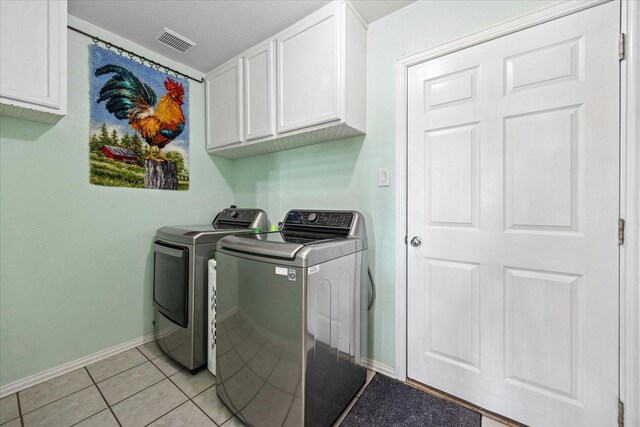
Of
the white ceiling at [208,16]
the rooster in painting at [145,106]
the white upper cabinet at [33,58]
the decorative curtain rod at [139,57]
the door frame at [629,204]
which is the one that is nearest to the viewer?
the door frame at [629,204]

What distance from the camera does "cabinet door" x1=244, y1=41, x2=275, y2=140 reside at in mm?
1931

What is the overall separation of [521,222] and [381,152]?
35.3 inches

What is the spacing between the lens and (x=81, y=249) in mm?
1836

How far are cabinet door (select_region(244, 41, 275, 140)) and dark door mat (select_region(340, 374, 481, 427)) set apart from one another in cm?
188

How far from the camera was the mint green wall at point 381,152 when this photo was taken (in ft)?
4.96

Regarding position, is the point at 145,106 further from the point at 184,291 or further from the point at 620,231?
the point at 620,231

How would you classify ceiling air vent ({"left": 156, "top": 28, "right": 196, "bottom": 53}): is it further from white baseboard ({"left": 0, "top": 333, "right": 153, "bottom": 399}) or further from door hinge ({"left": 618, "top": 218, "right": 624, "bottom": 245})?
door hinge ({"left": 618, "top": 218, "right": 624, "bottom": 245})

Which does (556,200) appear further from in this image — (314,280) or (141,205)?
(141,205)

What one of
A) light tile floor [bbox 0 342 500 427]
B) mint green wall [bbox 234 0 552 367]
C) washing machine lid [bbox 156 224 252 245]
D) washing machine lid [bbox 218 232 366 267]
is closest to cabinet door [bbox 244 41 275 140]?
mint green wall [bbox 234 0 552 367]

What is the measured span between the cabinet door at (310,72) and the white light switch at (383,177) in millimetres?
478

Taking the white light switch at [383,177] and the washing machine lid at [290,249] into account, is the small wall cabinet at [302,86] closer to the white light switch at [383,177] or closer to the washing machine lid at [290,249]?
the white light switch at [383,177]

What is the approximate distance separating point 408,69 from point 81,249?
8.50 feet

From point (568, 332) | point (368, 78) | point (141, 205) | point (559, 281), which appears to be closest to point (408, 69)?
point (368, 78)

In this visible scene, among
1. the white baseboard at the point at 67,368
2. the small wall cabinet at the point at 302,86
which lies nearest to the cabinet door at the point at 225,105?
the small wall cabinet at the point at 302,86
